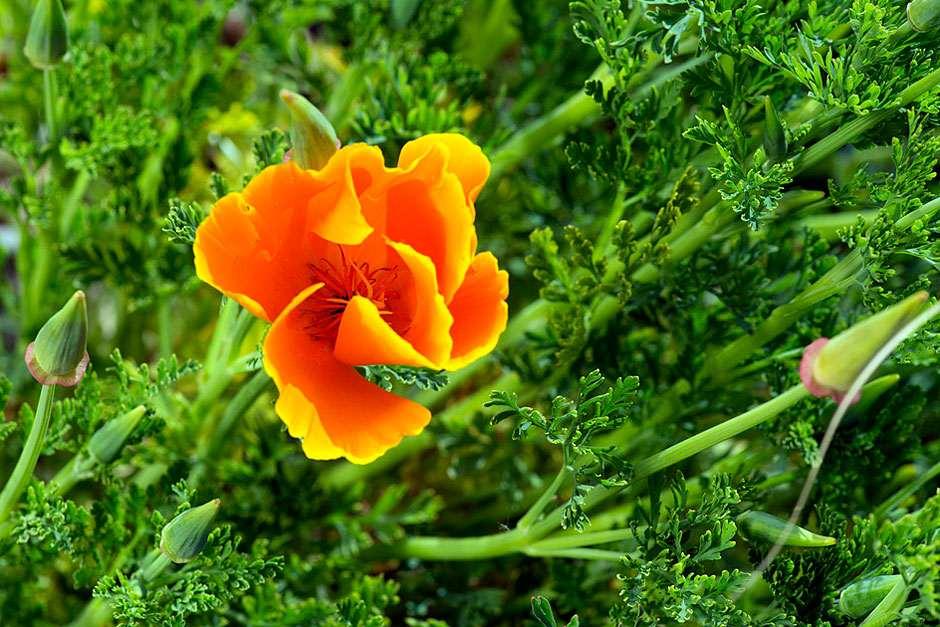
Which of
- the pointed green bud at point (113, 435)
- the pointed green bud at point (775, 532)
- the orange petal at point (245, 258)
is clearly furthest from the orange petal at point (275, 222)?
the pointed green bud at point (775, 532)

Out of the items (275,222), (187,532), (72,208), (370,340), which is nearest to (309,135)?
(275,222)

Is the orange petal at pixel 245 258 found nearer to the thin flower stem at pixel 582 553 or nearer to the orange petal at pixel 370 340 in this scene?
Result: the orange petal at pixel 370 340

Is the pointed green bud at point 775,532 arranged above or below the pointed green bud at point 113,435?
below

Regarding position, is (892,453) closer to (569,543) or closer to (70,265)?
(569,543)

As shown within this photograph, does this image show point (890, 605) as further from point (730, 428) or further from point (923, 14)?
point (923, 14)

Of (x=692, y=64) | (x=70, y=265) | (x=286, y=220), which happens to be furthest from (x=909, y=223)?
(x=70, y=265)

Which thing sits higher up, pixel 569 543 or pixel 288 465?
pixel 569 543
